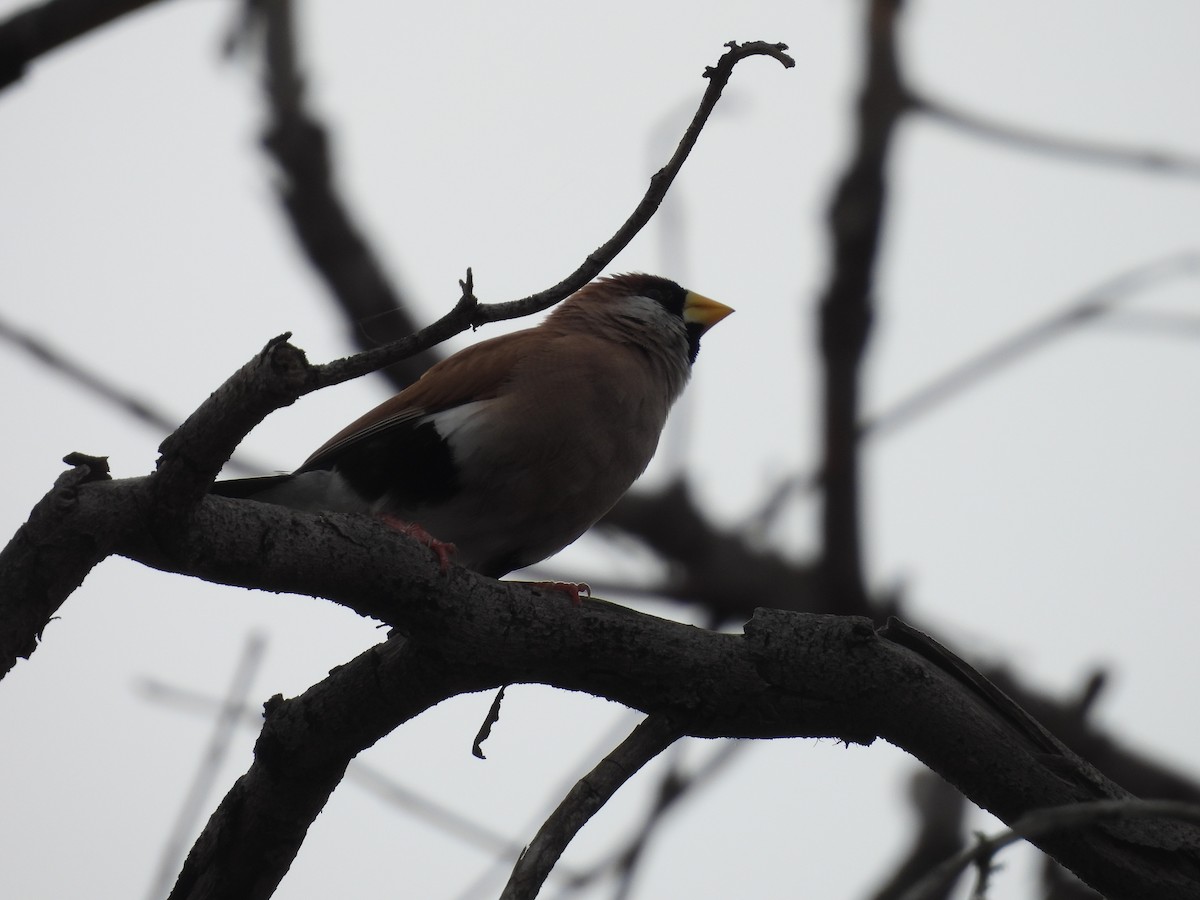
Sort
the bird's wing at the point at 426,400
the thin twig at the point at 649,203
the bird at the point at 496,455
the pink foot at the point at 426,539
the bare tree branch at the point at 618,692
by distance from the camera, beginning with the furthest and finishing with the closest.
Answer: the bird's wing at the point at 426,400
the bird at the point at 496,455
the pink foot at the point at 426,539
the bare tree branch at the point at 618,692
the thin twig at the point at 649,203

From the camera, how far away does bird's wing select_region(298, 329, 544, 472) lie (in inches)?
186

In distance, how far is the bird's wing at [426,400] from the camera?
4715 millimetres

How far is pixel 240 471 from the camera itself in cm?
550

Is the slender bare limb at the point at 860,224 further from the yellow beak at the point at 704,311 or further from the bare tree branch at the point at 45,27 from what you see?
the bare tree branch at the point at 45,27

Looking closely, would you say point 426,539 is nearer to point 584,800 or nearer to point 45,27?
point 584,800

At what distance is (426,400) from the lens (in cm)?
484

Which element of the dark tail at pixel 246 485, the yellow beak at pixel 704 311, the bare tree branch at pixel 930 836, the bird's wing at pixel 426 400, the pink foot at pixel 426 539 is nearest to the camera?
the pink foot at pixel 426 539

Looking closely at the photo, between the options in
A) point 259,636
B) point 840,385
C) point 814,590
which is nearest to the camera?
point 259,636

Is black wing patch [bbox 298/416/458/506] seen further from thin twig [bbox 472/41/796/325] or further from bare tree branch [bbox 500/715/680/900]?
thin twig [bbox 472/41/796/325]

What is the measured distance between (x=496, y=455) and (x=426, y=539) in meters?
0.69

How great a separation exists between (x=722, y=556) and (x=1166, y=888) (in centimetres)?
370

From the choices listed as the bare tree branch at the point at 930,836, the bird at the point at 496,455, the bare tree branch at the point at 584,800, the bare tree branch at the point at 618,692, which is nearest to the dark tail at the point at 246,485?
the bird at the point at 496,455

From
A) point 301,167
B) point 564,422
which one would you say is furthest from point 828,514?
point 301,167

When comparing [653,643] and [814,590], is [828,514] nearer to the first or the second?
[814,590]
